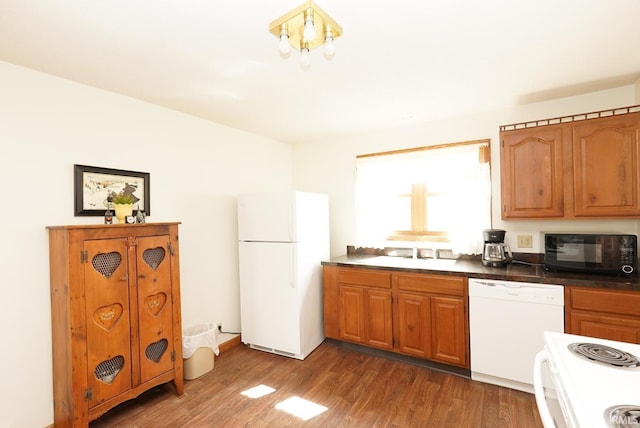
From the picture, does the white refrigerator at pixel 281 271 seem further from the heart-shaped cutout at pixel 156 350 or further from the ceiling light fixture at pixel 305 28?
the ceiling light fixture at pixel 305 28

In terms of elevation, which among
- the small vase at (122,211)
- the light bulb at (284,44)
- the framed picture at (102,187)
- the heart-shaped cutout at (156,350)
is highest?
the light bulb at (284,44)

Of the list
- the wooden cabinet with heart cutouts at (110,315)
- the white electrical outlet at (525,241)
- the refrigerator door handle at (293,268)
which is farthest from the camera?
the refrigerator door handle at (293,268)

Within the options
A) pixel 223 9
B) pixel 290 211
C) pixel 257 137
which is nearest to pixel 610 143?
pixel 290 211

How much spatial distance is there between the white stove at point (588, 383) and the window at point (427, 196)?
1898 millimetres

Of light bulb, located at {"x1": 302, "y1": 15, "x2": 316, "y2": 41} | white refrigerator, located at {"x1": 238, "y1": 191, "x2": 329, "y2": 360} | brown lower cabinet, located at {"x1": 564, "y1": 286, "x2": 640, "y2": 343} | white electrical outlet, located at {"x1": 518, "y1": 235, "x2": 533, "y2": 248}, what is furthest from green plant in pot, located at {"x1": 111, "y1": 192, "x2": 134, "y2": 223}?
white electrical outlet, located at {"x1": 518, "y1": 235, "x2": 533, "y2": 248}

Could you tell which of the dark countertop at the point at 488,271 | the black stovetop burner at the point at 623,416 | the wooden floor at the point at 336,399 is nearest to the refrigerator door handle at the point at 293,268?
the dark countertop at the point at 488,271

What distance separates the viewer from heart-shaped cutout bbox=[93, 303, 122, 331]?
1.92 meters

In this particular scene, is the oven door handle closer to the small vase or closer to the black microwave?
the black microwave

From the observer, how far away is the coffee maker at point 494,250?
8.57 feet

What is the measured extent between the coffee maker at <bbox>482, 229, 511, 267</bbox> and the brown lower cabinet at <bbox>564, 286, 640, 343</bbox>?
56 centimetres

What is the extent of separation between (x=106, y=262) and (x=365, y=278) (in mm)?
2087

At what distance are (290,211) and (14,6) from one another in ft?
6.79

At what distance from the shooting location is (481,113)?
2.95m

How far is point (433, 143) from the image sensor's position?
10.5 ft
